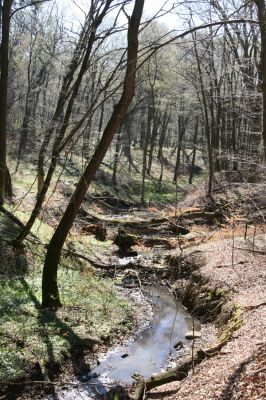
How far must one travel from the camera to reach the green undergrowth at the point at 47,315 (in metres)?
7.65

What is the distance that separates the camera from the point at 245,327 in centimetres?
855

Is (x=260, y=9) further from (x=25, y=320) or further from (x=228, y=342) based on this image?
(x=25, y=320)

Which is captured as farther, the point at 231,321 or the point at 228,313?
the point at 228,313

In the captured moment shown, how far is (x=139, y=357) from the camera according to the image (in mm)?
8992

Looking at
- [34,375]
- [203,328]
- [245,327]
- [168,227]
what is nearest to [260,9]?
[245,327]

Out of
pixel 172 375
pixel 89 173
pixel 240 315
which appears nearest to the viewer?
pixel 172 375

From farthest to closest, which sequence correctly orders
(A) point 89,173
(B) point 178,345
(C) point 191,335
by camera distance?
(C) point 191,335, (B) point 178,345, (A) point 89,173

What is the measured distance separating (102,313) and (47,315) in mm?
1561

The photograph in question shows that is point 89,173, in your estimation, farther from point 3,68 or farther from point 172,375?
point 3,68

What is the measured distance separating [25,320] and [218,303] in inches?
200

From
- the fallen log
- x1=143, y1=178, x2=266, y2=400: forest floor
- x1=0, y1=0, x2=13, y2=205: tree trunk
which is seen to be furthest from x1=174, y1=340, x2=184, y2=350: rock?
x1=0, y1=0, x2=13, y2=205: tree trunk

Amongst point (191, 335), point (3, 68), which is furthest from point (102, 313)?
point (3, 68)

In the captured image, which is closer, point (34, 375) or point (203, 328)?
point (34, 375)

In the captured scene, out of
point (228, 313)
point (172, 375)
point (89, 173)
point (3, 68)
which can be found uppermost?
point (3, 68)
